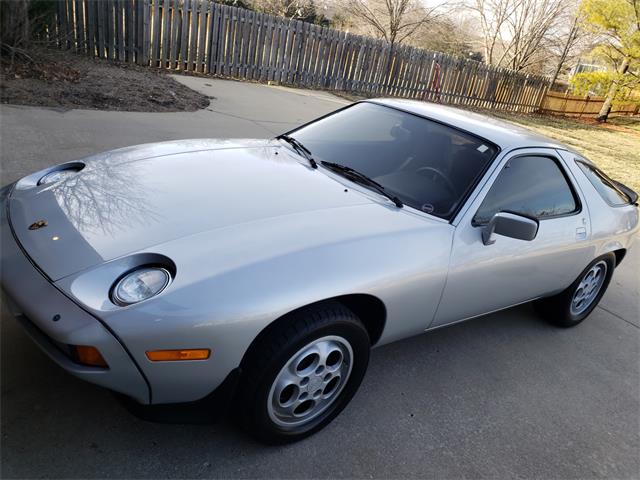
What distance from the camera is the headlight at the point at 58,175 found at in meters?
2.72

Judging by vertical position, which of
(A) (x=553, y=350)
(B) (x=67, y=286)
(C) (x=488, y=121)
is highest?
(C) (x=488, y=121)

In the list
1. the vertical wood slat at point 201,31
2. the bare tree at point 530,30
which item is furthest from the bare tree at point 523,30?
the vertical wood slat at point 201,31

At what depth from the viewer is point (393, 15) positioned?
19.2m

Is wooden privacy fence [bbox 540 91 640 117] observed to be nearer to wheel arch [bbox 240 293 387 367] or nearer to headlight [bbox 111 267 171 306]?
wheel arch [bbox 240 293 387 367]

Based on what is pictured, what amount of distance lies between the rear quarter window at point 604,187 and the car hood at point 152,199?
2.08 m

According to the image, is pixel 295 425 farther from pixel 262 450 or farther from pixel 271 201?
pixel 271 201

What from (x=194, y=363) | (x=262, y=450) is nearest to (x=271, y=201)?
(x=194, y=363)

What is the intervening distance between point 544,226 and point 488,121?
3.07ft

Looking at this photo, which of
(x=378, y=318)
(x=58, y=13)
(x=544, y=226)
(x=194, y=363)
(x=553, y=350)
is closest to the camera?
(x=194, y=363)

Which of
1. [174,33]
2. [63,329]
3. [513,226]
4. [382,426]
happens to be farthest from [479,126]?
[174,33]

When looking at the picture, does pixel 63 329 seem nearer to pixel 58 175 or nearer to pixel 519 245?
pixel 58 175

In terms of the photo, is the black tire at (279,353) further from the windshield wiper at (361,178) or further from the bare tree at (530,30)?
the bare tree at (530,30)

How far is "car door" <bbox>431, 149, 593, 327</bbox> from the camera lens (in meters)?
2.77

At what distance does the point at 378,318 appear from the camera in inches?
98.5
